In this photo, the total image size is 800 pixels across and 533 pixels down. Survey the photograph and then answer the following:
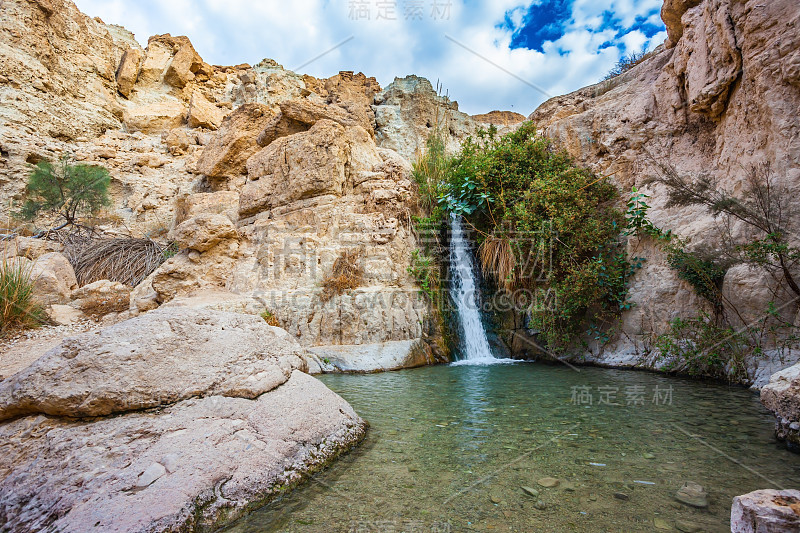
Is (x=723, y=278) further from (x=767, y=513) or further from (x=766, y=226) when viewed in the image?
(x=767, y=513)

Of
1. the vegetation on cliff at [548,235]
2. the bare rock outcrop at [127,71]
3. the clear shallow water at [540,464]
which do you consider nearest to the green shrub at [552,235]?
the vegetation on cliff at [548,235]

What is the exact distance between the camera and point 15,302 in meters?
4.15

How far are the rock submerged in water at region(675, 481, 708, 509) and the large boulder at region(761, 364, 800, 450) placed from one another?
960 mm

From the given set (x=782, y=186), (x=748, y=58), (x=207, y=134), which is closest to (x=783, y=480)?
(x=782, y=186)

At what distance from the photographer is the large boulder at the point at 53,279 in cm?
552

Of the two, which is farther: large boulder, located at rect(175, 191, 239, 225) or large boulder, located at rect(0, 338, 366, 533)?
large boulder, located at rect(175, 191, 239, 225)

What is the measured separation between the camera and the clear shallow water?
1501 millimetres

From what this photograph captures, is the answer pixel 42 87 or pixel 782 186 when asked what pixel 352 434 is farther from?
pixel 42 87

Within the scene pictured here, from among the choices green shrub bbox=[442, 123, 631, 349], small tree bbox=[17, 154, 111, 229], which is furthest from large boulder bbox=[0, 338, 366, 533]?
small tree bbox=[17, 154, 111, 229]

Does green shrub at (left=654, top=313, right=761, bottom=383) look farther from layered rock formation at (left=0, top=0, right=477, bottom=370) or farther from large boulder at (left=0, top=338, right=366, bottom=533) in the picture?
large boulder at (left=0, top=338, right=366, bottom=533)

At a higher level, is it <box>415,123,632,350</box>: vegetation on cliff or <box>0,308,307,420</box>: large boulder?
<box>415,123,632,350</box>: vegetation on cliff

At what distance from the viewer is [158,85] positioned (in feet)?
58.6

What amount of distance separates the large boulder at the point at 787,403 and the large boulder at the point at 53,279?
326 inches

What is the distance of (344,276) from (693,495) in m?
4.93
